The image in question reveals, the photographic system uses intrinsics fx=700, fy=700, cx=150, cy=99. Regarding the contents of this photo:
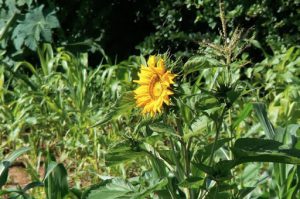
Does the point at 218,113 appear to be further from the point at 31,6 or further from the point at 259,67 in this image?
the point at 31,6

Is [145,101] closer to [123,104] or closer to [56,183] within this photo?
[123,104]

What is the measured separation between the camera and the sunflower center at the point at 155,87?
195cm

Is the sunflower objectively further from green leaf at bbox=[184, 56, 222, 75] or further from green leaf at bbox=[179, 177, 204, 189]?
green leaf at bbox=[179, 177, 204, 189]

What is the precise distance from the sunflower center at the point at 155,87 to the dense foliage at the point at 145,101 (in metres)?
0.05

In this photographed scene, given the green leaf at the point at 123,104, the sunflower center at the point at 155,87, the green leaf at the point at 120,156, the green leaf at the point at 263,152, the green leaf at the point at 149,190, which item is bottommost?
the green leaf at the point at 149,190

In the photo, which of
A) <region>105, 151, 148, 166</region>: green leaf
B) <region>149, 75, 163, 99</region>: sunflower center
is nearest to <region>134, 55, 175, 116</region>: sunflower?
<region>149, 75, 163, 99</region>: sunflower center

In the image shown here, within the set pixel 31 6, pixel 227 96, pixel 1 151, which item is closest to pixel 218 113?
pixel 227 96

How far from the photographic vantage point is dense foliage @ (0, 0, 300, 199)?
2.09 metres

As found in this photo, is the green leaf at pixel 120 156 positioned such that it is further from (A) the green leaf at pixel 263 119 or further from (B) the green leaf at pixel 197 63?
(A) the green leaf at pixel 263 119

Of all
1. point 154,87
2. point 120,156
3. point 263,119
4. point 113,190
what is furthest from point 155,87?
point 263,119

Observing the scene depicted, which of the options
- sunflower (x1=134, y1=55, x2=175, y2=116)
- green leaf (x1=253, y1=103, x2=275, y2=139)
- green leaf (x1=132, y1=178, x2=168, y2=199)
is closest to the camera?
sunflower (x1=134, y1=55, x2=175, y2=116)

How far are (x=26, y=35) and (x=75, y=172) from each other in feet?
6.49

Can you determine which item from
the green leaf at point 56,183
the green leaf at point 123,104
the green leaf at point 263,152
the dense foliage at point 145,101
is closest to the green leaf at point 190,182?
the dense foliage at point 145,101

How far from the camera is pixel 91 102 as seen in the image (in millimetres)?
4555
